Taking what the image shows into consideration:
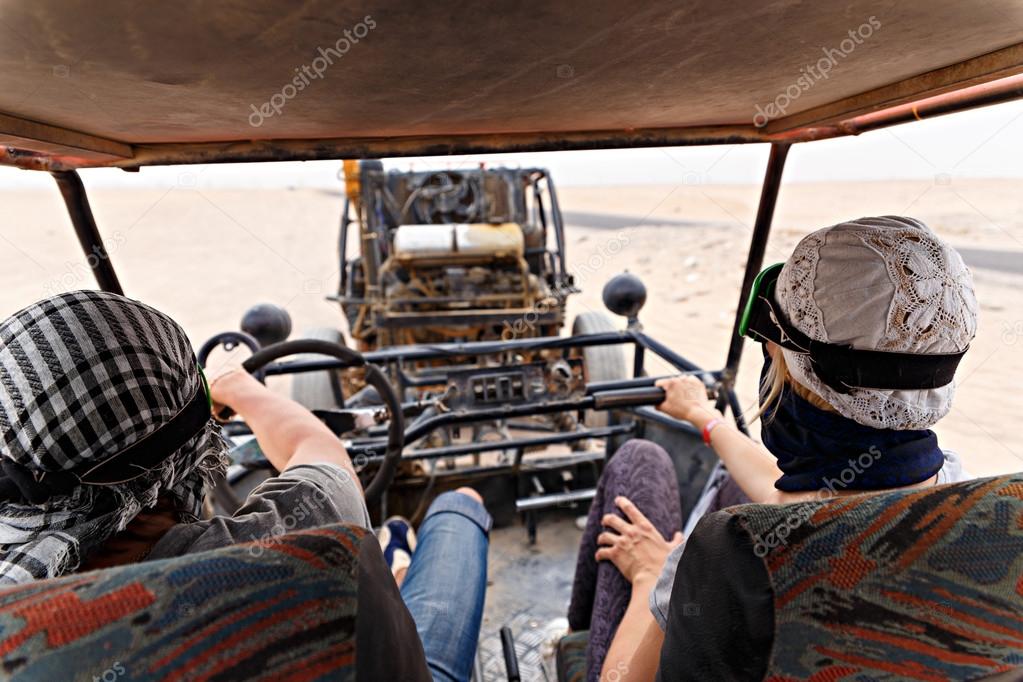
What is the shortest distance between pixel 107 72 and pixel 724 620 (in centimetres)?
110

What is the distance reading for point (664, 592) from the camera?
1.02 m

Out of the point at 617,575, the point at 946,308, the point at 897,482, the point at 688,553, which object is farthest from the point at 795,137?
the point at 688,553

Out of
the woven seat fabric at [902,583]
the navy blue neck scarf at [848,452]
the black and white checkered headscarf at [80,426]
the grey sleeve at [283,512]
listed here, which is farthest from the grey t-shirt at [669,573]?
the black and white checkered headscarf at [80,426]

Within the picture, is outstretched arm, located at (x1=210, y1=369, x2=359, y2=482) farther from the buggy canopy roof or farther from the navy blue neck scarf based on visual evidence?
the navy blue neck scarf

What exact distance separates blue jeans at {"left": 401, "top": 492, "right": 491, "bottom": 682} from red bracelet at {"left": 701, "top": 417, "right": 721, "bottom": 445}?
70 centimetres

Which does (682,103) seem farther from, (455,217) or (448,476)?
(455,217)

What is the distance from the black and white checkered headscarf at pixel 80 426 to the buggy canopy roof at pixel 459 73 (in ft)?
1.18

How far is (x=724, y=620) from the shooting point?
68cm

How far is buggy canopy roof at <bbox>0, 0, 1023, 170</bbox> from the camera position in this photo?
739 mm

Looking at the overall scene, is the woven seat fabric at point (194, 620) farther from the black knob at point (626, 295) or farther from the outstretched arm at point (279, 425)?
the black knob at point (626, 295)

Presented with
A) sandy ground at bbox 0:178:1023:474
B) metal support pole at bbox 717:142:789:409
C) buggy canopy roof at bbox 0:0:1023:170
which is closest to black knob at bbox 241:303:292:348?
sandy ground at bbox 0:178:1023:474

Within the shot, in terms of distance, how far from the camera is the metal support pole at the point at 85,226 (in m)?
1.57

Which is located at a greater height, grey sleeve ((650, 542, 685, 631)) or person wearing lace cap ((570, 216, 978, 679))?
person wearing lace cap ((570, 216, 978, 679))

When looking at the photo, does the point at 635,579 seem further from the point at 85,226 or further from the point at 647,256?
the point at 647,256
